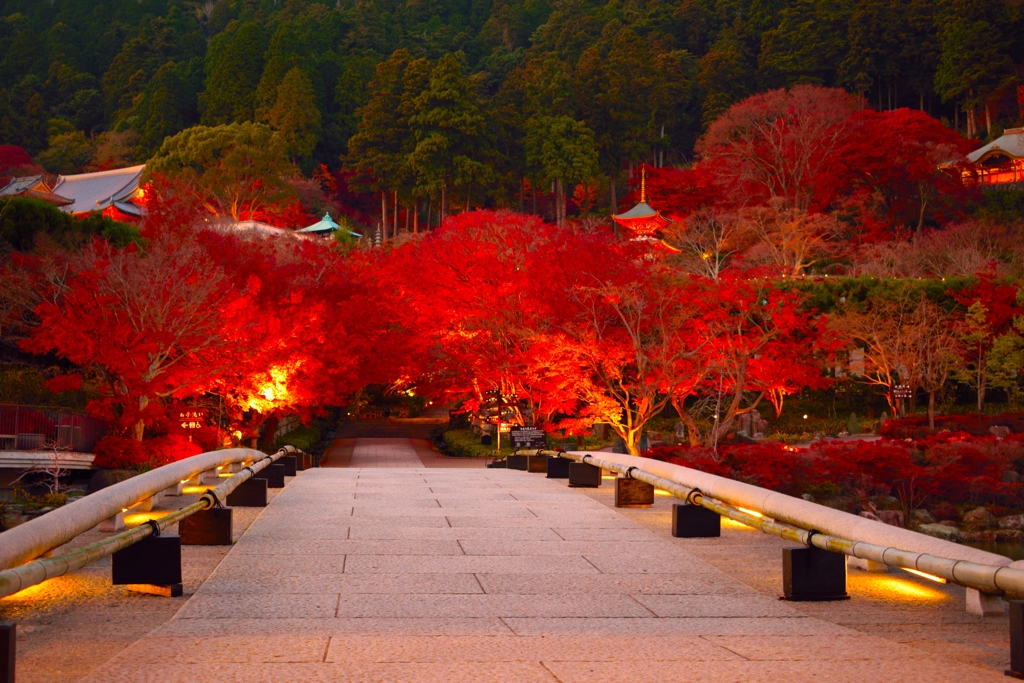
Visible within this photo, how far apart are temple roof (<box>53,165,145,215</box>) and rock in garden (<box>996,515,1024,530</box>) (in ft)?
165

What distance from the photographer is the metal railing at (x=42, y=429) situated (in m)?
22.3

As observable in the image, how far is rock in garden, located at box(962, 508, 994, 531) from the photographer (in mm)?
20078

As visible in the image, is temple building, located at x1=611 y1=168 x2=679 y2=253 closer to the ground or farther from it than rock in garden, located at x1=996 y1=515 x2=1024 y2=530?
farther from it

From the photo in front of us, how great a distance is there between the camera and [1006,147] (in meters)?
53.3

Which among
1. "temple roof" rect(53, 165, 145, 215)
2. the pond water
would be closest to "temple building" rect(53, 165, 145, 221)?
"temple roof" rect(53, 165, 145, 215)

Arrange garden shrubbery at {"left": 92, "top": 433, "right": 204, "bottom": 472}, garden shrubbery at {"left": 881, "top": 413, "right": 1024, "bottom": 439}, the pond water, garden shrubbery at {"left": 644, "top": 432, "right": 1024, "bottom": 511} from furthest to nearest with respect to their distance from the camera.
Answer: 1. garden shrubbery at {"left": 881, "top": 413, "right": 1024, "bottom": 439}
2. garden shrubbery at {"left": 92, "top": 433, "right": 204, "bottom": 472}
3. garden shrubbery at {"left": 644, "top": 432, "right": 1024, "bottom": 511}
4. the pond water

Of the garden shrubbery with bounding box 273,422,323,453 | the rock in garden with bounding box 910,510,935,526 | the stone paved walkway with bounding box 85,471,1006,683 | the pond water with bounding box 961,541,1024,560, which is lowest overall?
the pond water with bounding box 961,541,1024,560

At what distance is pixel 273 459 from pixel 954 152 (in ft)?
146

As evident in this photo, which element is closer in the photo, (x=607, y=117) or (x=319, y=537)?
(x=319, y=537)

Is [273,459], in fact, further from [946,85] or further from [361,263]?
[946,85]

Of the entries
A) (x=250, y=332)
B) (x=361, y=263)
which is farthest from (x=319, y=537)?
(x=361, y=263)

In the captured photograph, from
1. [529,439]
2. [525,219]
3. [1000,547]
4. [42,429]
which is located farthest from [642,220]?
[42,429]

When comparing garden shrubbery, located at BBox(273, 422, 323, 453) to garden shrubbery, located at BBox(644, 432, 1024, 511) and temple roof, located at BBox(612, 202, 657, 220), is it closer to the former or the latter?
garden shrubbery, located at BBox(644, 432, 1024, 511)

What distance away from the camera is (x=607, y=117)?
61.0 metres
